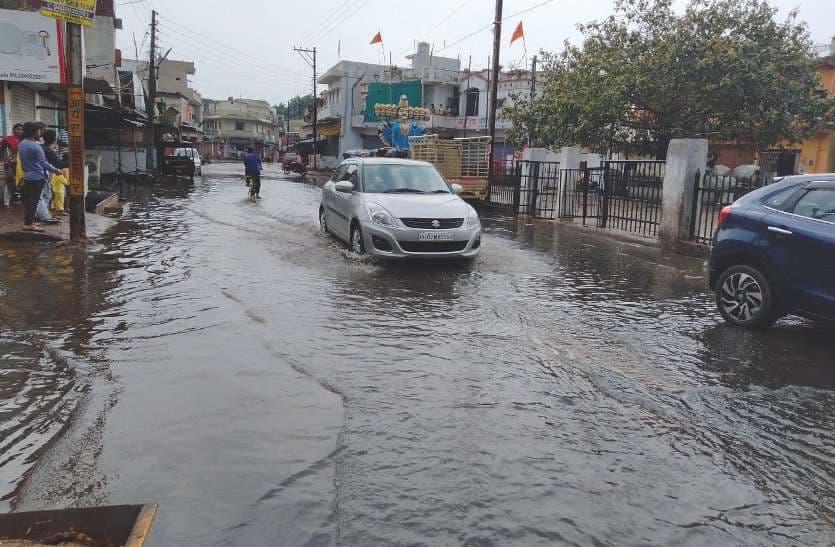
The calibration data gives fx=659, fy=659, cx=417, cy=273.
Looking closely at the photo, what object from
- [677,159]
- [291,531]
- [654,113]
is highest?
[654,113]

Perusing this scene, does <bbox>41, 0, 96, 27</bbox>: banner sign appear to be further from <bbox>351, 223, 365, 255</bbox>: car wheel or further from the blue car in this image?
the blue car

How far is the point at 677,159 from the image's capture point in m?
13.4

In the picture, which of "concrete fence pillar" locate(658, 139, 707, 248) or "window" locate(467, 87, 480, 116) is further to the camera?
"window" locate(467, 87, 480, 116)

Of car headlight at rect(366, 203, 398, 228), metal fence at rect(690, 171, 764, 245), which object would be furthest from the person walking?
metal fence at rect(690, 171, 764, 245)

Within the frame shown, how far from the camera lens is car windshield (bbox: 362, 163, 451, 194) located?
10531 mm

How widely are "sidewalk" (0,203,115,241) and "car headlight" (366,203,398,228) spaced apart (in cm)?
528

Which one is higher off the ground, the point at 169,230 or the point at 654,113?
the point at 654,113

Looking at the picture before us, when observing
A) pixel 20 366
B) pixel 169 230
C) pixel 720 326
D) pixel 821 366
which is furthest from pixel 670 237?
pixel 20 366

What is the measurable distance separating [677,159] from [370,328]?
9546 millimetres

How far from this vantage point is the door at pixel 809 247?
5910mm

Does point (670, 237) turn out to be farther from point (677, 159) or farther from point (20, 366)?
point (20, 366)

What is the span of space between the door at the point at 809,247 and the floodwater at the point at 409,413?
49 centimetres

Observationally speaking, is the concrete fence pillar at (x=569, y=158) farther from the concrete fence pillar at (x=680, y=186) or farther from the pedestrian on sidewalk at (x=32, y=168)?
the pedestrian on sidewalk at (x=32, y=168)

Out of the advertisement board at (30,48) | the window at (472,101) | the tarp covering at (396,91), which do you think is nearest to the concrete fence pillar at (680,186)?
the advertisement board at (30,48)
